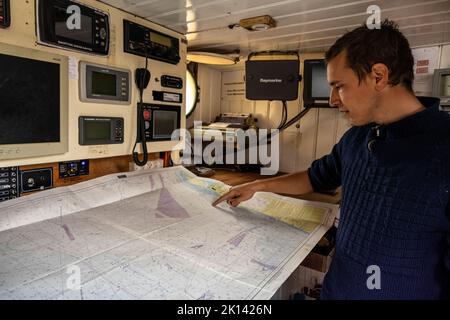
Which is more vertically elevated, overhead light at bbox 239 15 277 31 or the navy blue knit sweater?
overhead light at bbox 239 15 277 31

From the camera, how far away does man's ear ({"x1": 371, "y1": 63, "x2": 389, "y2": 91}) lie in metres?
0.69

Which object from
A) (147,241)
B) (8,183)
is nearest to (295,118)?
(147,241)

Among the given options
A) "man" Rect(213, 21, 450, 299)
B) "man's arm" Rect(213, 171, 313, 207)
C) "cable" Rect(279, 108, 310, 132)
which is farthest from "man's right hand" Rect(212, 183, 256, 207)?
"cable" Rect(279, 108, 310, 132)

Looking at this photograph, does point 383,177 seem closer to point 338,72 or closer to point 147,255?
point 338,72

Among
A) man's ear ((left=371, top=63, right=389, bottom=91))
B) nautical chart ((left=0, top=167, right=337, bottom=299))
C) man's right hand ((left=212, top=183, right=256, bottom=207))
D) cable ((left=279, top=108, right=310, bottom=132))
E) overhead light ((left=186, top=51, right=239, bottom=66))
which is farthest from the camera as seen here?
cable ((left=279, top=108, right=310, bottom=132))

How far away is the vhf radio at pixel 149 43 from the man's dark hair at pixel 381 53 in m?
0.87

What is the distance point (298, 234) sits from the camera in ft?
2.87

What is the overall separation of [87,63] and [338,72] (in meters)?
0.89

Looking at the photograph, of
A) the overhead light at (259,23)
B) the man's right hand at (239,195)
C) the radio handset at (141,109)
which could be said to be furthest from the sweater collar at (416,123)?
the radio handset at (141,109)

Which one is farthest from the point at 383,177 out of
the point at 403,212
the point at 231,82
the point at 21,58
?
the point at 231,82

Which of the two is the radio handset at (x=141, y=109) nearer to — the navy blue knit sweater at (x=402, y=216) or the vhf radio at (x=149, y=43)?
the vhf radio at (x=149, y=43)

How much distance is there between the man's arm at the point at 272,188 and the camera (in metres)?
1.05

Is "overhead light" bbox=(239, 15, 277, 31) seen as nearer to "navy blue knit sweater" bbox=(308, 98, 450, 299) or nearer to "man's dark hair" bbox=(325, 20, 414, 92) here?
"man's dark hair" bbox=(325, 20, 414, 92)

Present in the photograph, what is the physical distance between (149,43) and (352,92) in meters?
0.93
